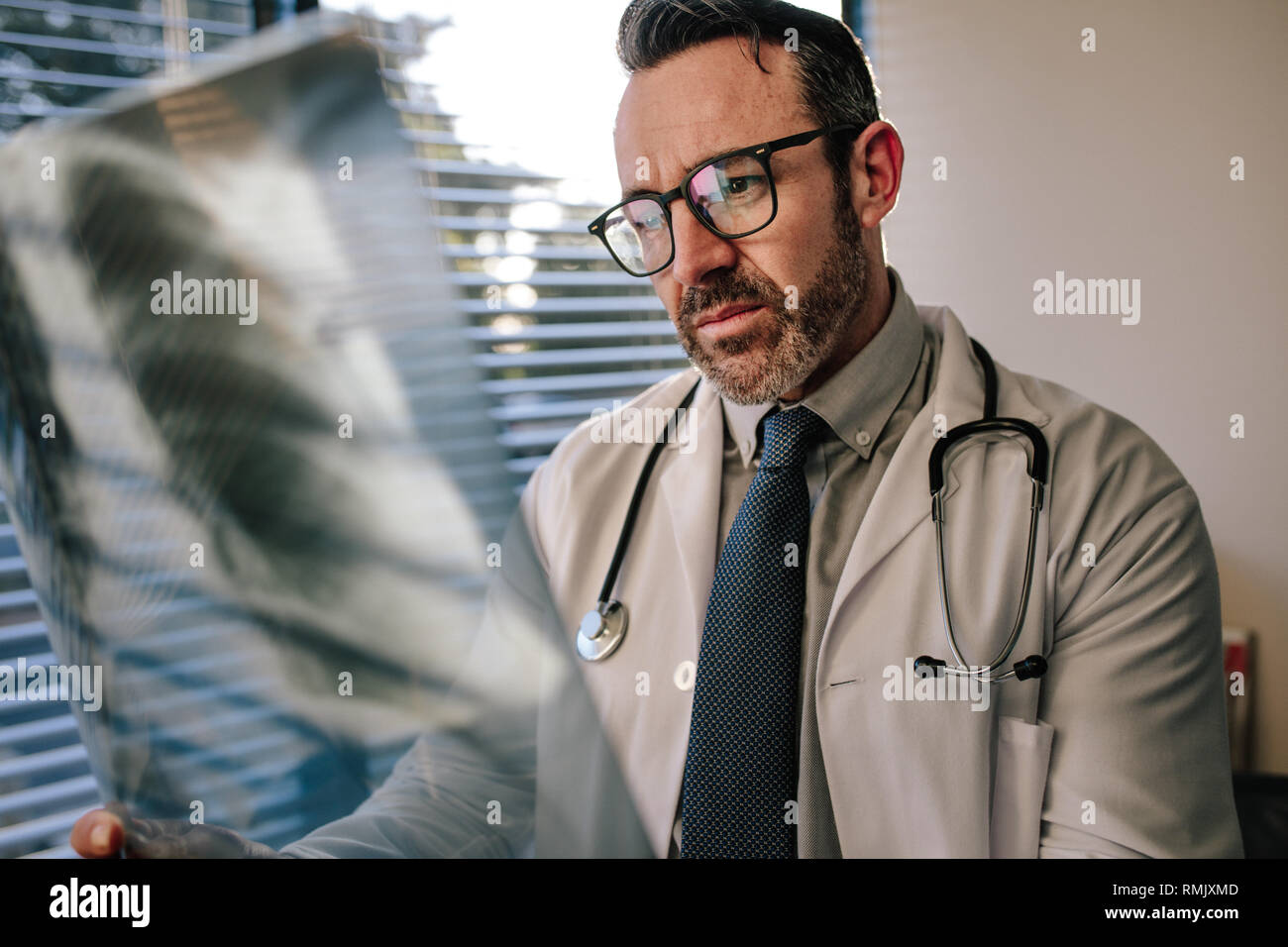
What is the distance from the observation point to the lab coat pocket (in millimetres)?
757

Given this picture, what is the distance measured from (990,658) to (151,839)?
2.74 feet

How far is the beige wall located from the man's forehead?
27 centimetres

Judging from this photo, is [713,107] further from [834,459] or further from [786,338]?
[834,459]

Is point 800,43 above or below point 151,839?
above

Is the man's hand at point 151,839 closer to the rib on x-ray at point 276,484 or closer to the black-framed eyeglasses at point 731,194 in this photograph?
the rib on x-ray at point 276,484

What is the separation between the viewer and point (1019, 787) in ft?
2.50

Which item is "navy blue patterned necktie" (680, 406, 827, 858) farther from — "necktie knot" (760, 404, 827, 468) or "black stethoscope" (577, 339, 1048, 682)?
"black stethoscope" (577, 339, 1048, 682)

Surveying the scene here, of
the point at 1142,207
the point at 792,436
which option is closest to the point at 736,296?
the point at 792,436

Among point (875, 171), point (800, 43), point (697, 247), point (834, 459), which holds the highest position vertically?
point (800, 43)

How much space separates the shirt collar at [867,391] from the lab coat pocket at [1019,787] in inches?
12.8

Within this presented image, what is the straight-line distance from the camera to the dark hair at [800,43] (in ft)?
2.94
